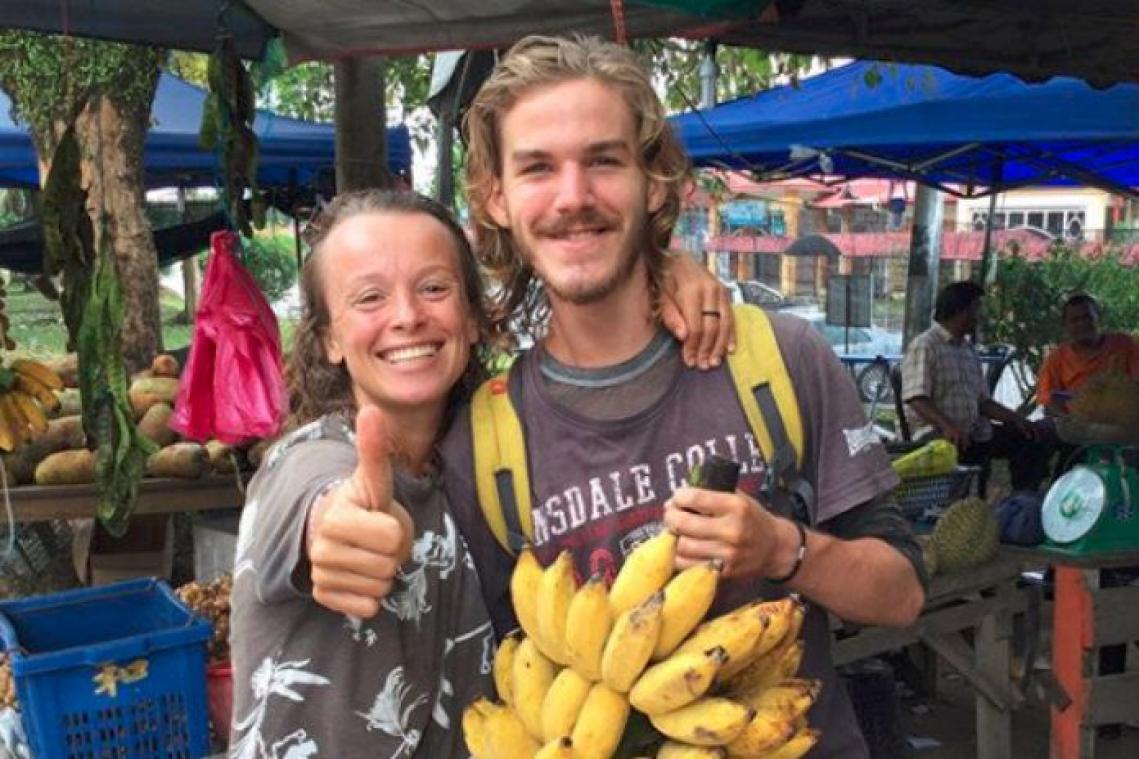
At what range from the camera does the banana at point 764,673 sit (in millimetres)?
1560

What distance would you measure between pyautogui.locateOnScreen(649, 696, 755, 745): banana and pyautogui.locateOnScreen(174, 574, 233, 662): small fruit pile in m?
2.40

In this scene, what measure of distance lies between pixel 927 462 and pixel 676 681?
3.81m

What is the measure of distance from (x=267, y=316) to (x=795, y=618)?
3072 mm

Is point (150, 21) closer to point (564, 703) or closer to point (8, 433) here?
point (8, 433)

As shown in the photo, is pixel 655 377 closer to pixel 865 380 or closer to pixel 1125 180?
pixel 1125 180

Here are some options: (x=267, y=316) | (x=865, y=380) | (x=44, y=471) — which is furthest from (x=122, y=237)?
(x=865, y=380)

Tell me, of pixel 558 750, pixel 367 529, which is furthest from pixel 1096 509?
pixel 367 529

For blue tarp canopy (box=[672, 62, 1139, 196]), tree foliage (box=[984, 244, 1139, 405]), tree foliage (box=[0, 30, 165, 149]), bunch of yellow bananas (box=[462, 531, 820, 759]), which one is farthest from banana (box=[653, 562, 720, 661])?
tree foliage (box=[984, 244, 1139, 405])

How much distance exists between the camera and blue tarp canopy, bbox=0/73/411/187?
8078 millimetres

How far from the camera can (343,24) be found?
14.3 feet

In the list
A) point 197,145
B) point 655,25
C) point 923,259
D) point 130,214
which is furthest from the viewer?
point 923,259

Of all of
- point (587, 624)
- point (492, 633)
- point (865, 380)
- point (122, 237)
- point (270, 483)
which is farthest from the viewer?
point (865, 380)

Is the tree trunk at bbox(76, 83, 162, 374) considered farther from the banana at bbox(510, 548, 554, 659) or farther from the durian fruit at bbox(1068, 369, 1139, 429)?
the banana at bbox(510, 548, 554, 659)

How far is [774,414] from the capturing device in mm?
1763
